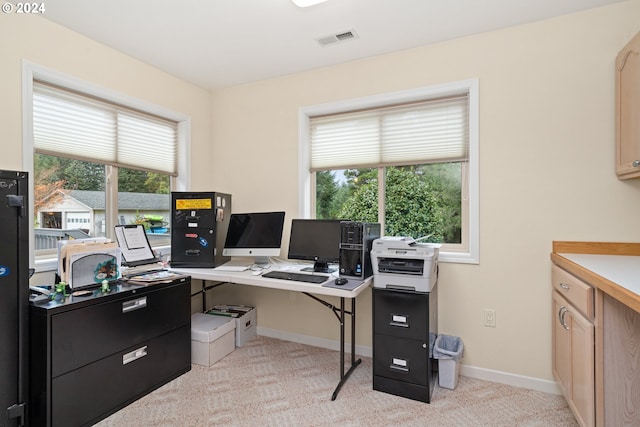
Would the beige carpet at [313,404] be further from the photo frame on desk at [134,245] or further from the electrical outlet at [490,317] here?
the photo frame on desk at [134,245]

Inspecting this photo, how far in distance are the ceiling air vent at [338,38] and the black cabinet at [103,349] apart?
2204mm

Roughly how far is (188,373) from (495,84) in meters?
3.20

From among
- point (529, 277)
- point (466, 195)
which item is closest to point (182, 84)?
point (466, 195)

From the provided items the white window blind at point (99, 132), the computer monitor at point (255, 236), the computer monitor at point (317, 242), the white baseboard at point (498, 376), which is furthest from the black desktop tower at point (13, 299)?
the white baseboard at point (498, 376)

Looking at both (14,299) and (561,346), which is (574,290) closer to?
(561,346)

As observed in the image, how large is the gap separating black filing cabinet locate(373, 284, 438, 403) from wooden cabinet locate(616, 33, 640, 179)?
139cm

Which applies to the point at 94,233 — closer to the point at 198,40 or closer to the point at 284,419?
the point at 198,40

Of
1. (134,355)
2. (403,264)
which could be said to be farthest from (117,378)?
(403,264)

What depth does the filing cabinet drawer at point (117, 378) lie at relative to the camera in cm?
175

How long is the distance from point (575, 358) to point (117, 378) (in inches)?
106

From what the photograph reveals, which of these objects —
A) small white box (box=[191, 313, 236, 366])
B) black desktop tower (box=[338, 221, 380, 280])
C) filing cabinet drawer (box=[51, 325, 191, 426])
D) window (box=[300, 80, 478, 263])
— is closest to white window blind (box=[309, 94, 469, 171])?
window (box=[300, 80, 478, 263])

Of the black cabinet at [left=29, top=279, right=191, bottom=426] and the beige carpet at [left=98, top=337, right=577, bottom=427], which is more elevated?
the black cabinet at [left=29, top=279, right=191, bottom=426]

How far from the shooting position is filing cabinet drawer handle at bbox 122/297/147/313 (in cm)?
206

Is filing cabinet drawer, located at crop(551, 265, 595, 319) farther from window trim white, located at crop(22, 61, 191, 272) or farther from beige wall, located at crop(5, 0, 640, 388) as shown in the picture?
window trim white, located at crop(22, 61, 191, 272)
